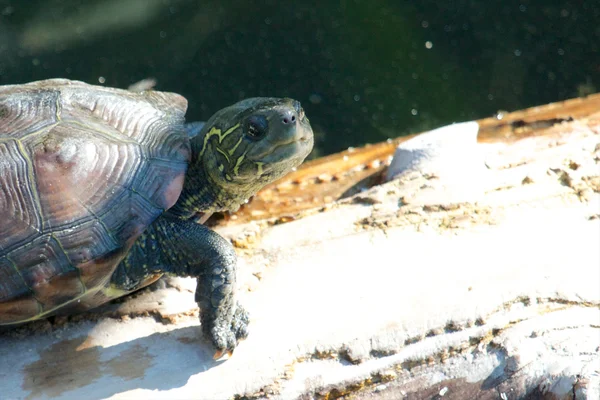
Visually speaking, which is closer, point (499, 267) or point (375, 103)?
point (499, 267)

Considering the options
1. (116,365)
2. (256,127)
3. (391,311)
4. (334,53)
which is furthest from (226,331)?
(334,53)

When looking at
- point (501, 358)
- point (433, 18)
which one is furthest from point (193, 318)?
point (433, 18)

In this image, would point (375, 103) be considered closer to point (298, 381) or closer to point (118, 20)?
point (118, 20)

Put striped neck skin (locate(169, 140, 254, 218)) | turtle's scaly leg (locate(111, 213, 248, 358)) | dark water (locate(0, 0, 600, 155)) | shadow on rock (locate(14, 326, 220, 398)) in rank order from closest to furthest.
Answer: shadow on rock (locate(14, 326, 220, 398))
turtle's scaly leg (locate(111, 213, 248, 358))
striped neck skin (locate(169, 140, 254, 218))
dark water (locate(0, 0, 600, 155))

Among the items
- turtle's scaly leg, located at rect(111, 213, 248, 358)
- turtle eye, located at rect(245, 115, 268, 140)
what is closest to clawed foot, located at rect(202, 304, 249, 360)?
turtle's scaly leg, located at rect(111, 213, 248, 358)

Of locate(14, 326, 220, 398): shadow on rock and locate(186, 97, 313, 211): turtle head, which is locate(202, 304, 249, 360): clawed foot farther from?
locate(186, 97, 313, 211): turtle head

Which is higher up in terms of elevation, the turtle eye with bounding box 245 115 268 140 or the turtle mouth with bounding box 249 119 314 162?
the turtle eye with bounding box 245 115 268 140
